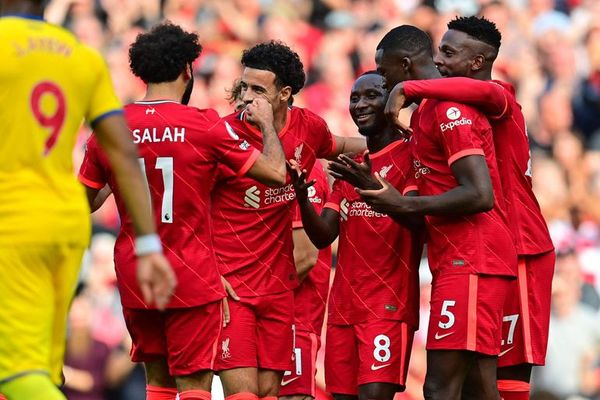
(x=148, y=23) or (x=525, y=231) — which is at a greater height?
(x=148, y=23)

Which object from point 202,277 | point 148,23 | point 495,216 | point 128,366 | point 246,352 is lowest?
point 128,366

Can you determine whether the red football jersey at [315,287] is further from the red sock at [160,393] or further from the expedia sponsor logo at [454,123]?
the expedia sponsor logo at [454,123]

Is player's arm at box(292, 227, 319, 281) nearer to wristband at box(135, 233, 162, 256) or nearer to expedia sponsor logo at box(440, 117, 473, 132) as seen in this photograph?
expedia sponsor logo at box(440, 117, 473, 132)

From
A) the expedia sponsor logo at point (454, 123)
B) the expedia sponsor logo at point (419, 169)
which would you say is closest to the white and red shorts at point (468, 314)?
the expedia sponsor logo at point (419, 169)

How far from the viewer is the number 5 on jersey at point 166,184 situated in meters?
6.86

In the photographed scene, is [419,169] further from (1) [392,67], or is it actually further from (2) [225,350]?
(2) [225,350]

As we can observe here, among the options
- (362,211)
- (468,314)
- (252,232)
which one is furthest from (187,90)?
(468,314)

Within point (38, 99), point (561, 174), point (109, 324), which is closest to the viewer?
point (38, 99)

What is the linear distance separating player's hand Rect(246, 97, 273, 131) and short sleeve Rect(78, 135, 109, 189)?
91cm

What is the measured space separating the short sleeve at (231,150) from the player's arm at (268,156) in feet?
0.13

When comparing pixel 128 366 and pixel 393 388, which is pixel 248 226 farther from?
pixel 128 366

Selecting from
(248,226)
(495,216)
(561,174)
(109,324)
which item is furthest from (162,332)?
(561,174)

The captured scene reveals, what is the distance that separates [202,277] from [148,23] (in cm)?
737

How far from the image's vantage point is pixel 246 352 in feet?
24.5
